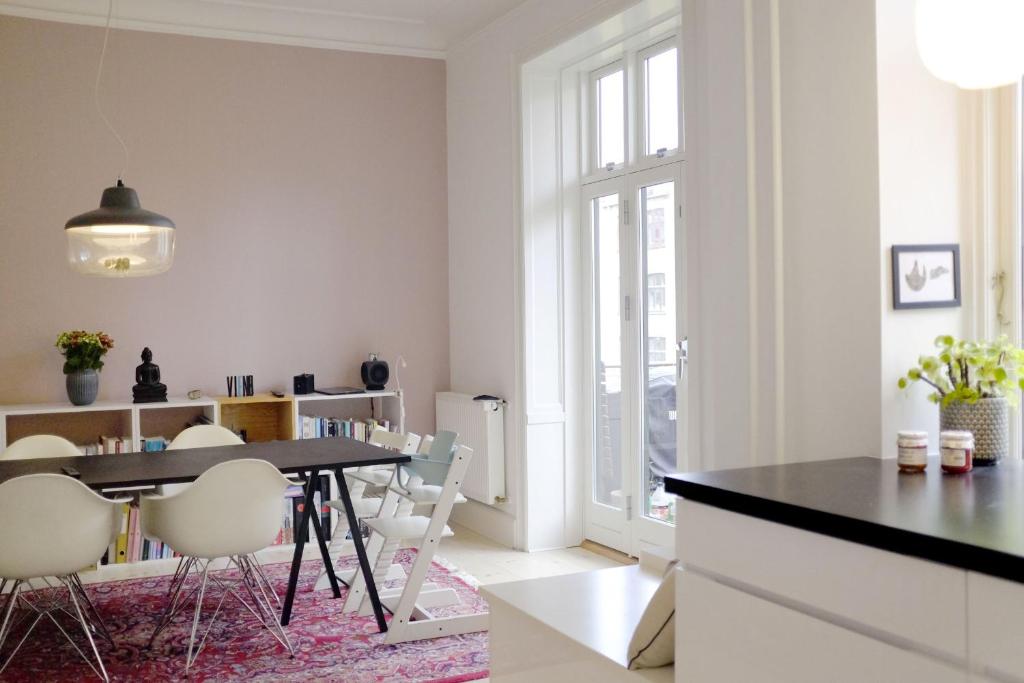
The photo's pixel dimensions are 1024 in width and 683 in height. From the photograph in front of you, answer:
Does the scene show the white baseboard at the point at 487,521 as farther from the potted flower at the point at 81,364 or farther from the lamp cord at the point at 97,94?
Result: the lamp cord at the point at 97,94

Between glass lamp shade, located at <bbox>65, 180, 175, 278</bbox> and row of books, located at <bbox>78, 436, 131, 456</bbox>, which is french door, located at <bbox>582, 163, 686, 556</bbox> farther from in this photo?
row of books, located at <bbox>78, 436, 131, 456</bbox>

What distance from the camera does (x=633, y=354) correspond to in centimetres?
535

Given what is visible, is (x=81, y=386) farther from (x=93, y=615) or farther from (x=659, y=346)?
(x=659, y=346)

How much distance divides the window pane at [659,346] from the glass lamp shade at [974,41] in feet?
8.45

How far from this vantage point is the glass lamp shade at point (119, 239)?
3826mm

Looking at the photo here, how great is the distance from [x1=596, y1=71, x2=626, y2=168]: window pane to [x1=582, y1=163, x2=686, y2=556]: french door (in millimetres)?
173

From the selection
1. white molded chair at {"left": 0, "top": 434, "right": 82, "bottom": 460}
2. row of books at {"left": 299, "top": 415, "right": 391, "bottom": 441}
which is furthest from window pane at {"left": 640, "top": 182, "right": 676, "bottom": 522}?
white molded chair at {"left": 0, "top": 434, "right": 82, "bottom": 460}

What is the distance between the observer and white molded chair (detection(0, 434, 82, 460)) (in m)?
4.51

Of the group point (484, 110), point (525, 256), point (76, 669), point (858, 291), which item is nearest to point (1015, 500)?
point (858, 291)

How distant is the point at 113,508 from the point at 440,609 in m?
1.54

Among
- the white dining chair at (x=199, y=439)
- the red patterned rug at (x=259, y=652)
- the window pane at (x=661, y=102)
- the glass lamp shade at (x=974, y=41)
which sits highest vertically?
the window pane at (x=661, y=102)

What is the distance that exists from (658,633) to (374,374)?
13.5ft

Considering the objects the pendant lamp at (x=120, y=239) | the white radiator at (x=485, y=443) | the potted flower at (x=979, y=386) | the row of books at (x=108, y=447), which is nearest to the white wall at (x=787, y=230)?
the potted flower at (x=979, y=386)

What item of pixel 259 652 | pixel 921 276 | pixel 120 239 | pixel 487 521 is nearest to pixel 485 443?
pixel 487 521
